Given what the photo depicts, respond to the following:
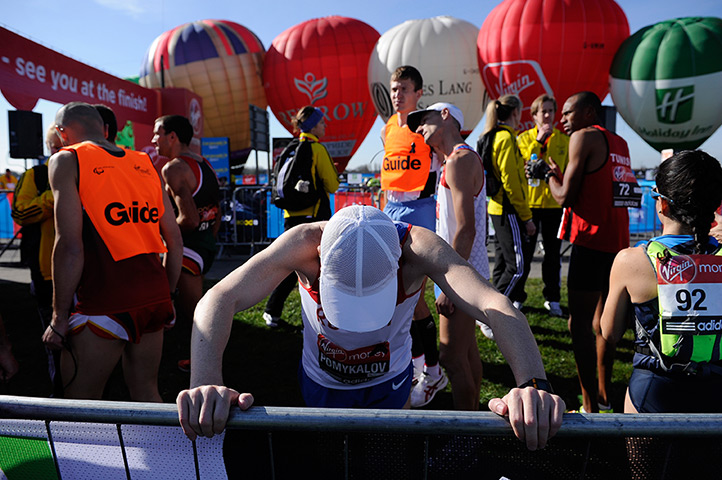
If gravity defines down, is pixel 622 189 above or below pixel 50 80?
below

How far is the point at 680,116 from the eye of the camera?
12.3 m

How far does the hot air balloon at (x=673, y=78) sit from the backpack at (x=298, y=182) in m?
11.3

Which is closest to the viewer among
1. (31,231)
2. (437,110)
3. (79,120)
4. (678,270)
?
(678,270)

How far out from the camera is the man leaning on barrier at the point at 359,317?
1.13 metres

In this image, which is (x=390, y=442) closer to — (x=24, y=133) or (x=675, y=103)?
(x=24, y=133)

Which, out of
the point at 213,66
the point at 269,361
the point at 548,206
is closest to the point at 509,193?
the point at 548,206

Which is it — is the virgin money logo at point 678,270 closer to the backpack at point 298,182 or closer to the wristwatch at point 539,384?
the wristwatch at point 539,384

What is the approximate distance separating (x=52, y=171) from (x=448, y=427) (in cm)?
213

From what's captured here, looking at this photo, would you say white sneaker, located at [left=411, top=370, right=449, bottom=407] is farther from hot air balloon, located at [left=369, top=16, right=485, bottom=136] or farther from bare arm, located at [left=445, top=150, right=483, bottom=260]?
hot air balloon, located at [left=369, top=16, right=485, bottom=136]

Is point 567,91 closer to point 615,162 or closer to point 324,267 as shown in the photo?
point 615,162

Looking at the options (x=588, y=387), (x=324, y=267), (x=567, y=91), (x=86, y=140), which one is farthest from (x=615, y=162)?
(x=567, y=91)

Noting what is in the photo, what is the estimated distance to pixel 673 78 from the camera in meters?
11.8

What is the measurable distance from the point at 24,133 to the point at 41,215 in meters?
7.24

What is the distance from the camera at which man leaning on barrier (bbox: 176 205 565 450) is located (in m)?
1.13
